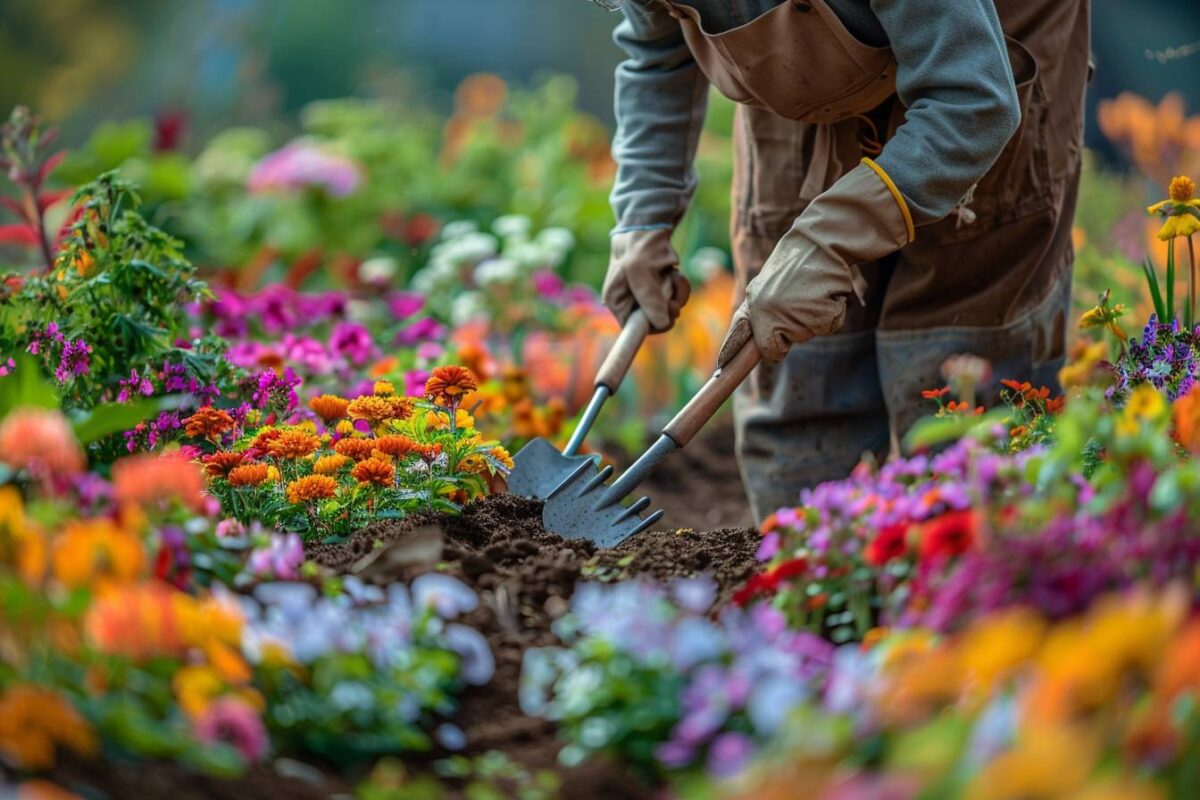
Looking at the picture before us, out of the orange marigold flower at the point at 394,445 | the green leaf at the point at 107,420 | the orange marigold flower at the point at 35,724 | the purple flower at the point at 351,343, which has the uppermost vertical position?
the purple flower at the point at 351,343

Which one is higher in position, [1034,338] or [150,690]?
[1034,338]

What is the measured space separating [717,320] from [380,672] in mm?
3179

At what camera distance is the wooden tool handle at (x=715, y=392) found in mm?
2375

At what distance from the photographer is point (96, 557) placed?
1342 millimetres

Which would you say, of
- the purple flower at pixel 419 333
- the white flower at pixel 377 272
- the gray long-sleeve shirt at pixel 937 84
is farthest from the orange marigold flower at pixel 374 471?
the white flower at pixel 377 272

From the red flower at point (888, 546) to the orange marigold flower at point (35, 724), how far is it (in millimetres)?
898

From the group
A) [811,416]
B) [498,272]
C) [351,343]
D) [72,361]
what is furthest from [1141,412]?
[498,272]

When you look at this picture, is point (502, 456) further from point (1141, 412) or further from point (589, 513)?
point (1141, 412)

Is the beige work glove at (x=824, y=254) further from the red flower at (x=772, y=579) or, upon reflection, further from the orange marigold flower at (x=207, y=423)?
the orange marigold flower at (x=207, y=423)

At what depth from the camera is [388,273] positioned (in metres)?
4.53

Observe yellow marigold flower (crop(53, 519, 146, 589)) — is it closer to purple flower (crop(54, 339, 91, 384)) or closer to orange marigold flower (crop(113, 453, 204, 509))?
orange marigold flower (crop(113, 453, 204, 509))

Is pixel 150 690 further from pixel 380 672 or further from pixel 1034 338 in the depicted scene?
pixel 1034 338

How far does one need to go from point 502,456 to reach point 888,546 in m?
0.99

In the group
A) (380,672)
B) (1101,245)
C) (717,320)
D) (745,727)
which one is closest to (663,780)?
(745,727)
